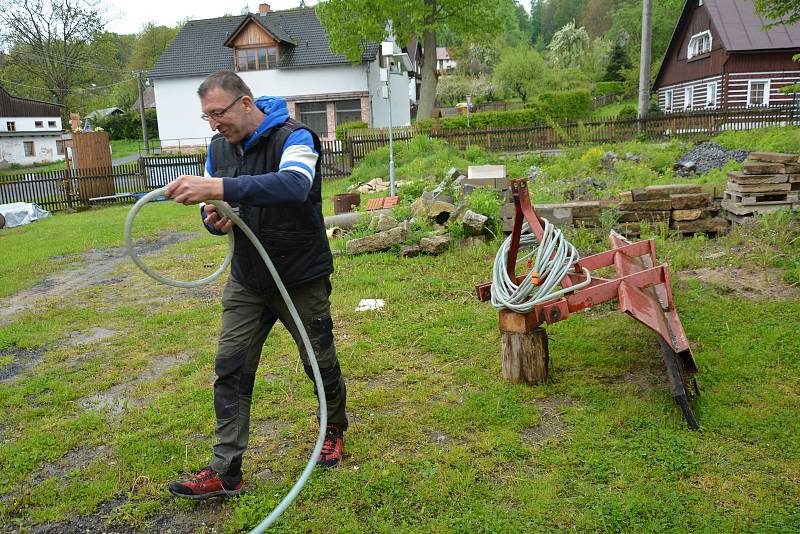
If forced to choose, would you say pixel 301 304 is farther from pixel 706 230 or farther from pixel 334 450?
pixel 706 230

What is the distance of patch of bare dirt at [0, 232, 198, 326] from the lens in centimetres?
809

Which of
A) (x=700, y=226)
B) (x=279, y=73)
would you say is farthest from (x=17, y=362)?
(x=279, y=73)

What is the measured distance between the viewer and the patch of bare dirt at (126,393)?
15.6 ft

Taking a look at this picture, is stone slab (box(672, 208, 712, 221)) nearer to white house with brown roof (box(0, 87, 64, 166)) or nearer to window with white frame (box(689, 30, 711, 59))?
window with white frame (box(689, 30, 711, 59))

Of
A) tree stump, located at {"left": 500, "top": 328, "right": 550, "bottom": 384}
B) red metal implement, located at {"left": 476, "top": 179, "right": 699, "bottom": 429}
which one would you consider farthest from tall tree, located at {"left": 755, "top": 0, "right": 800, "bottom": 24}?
tree stump, located at {"left": 500, "top": 328, "right": 550, "bottom": 384}

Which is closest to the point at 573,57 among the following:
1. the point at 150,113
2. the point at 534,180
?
the point at 150,113

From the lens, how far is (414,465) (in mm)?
3658

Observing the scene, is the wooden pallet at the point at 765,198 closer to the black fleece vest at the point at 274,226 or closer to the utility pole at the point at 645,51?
the black fleece vest at the point at 274,226

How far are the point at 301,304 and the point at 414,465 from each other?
108 cm

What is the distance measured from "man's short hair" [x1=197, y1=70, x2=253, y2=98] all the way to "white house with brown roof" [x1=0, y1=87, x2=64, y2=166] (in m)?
48.0

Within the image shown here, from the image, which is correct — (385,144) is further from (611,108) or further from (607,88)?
(607,88)

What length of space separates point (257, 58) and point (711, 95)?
79.4ft

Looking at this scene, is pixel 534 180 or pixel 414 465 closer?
pixel 414 465

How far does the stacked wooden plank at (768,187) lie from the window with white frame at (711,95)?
28.0 meters
